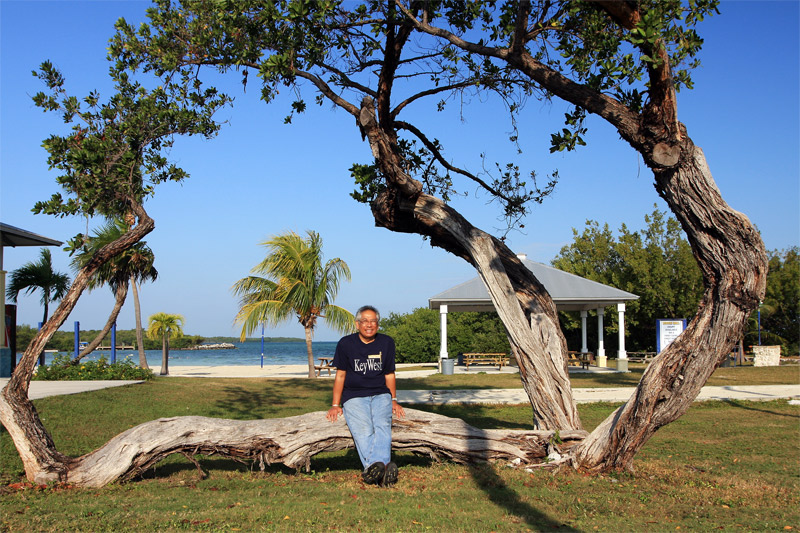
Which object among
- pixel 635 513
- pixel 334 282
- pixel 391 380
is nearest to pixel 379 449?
pixel 391 380

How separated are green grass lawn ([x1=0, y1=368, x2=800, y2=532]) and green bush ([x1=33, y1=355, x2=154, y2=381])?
28.9 feet

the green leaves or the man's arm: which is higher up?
the green leaves

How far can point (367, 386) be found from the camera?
20.7 ft

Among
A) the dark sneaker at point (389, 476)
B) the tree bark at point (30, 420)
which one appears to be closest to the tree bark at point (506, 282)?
the dark sneaker at point (389, 476)

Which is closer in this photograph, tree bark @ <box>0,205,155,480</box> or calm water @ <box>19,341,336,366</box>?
tree bark @ <box>0,205,155,480</box>

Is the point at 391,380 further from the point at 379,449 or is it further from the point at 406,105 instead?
the point at 406,105

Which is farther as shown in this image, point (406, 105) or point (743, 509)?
point (406, 105)

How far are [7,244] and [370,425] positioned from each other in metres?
17.7

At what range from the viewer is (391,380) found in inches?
253

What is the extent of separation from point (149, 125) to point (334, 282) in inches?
538

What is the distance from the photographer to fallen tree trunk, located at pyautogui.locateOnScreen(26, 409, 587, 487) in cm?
618

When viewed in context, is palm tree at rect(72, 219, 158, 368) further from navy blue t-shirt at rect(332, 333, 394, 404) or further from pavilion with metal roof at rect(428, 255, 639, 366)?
navy blue t-shirt at rect(332, 333, 394, 404)

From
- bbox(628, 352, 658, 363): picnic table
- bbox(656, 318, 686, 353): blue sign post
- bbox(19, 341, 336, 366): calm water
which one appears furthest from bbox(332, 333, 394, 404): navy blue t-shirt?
bbox(628, 352, 658, 363): picnic table

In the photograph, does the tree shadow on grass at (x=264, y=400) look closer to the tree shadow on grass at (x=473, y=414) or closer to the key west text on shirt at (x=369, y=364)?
the tree shadow on grass at (x=473, y=414)
